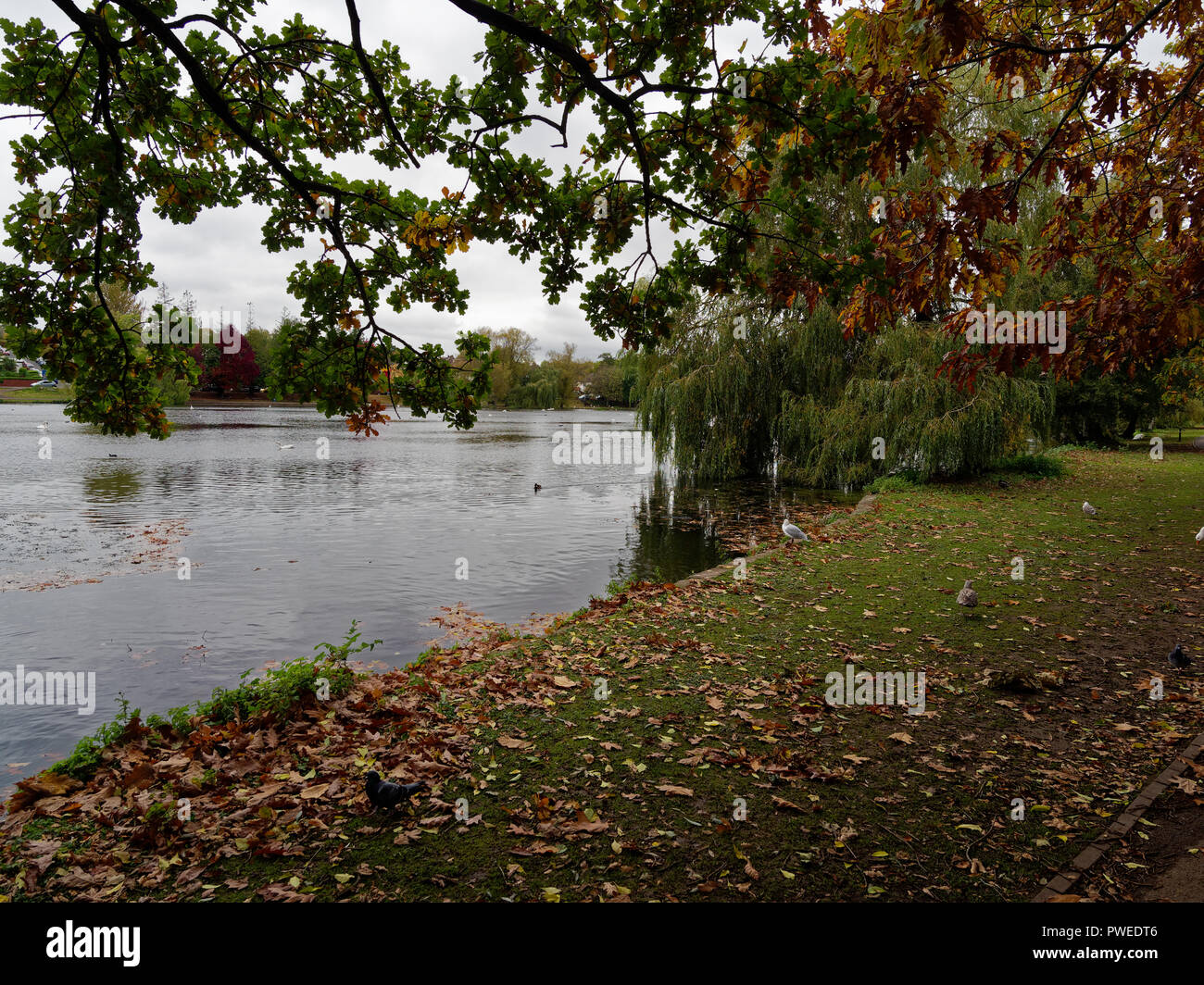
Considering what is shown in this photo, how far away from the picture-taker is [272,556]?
492 inches

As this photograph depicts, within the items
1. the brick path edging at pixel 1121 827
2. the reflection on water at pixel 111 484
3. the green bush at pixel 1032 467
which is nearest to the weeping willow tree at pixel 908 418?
the green bush at pixel 1032 467

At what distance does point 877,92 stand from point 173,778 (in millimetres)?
6775

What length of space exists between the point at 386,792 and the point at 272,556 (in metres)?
10.0

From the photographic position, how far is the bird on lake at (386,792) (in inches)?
153

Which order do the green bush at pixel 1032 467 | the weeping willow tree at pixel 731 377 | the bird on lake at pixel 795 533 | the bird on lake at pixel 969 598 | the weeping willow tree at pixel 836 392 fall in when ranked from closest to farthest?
the bird on lake at pixel 969 598 < the bird on lake at pixel 795 533 < the weeping willow tree at pixel 836 392 < the weeping willow tree at pixel 731 377 < the green bush at pixel 1032 467

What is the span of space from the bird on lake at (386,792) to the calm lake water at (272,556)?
3389mm

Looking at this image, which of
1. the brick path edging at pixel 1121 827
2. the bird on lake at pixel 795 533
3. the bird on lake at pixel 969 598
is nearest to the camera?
the brick path edging at pixel 1121 827

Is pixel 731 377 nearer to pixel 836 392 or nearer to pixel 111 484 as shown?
pixel 836 392

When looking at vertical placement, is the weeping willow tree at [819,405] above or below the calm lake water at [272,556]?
Answer: above

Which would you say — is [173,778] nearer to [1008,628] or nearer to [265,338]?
[1008,628]

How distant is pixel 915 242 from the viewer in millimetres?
4930

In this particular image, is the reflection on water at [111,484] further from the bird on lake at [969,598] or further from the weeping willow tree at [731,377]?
the bird on lake at [969,598]
